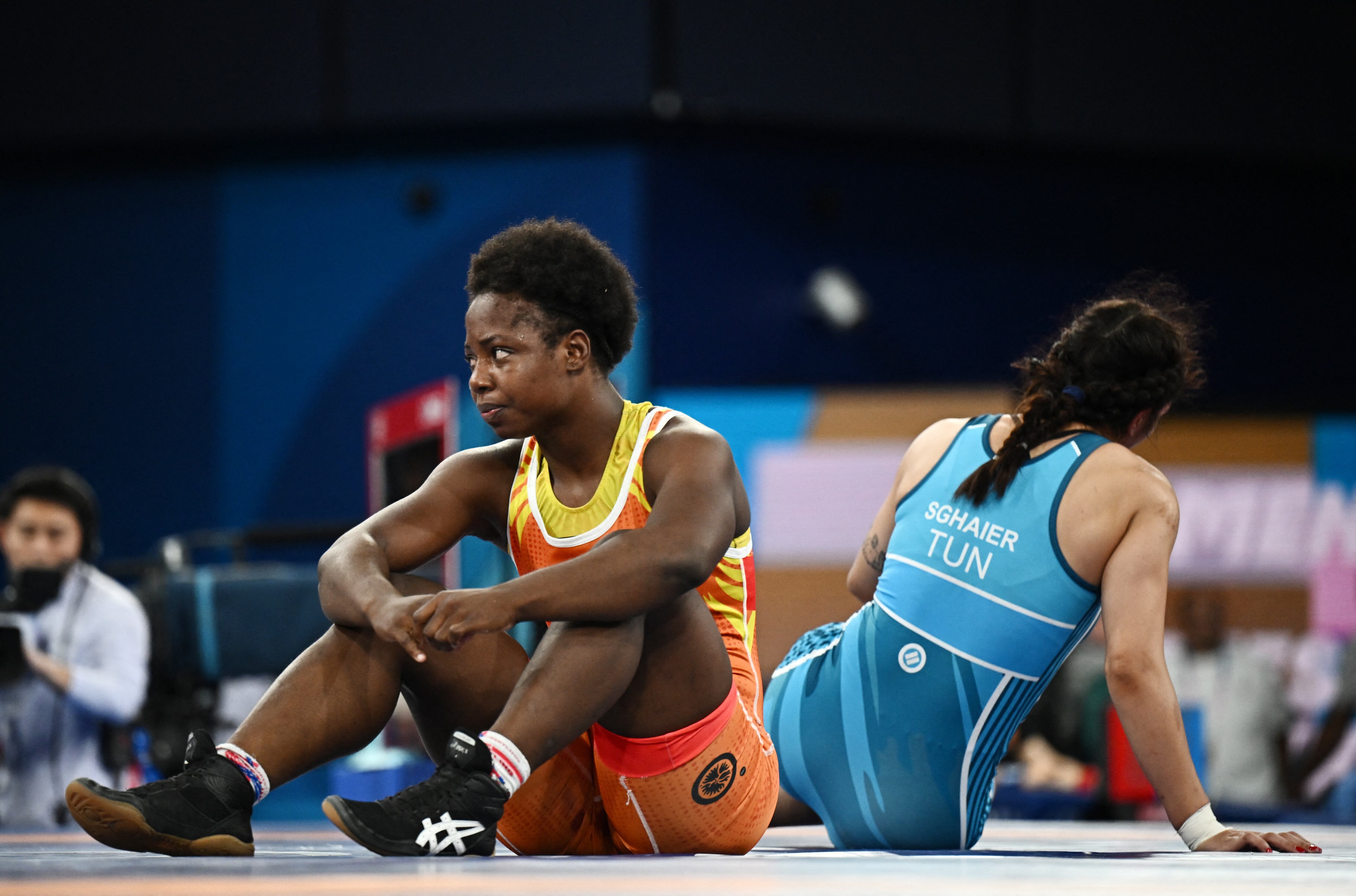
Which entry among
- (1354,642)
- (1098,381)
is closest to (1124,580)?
(1098,381)

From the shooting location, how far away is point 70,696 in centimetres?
444

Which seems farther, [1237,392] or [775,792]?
[1237,392]

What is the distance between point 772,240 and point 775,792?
5.52 metres

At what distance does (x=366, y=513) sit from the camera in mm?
7730

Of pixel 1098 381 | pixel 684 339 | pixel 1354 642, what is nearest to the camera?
pixel 1098 381

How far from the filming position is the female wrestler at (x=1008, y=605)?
7.66 ft

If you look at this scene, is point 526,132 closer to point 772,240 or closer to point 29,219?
point 772,240

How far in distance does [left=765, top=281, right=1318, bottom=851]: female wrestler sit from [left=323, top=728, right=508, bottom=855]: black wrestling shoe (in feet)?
2.47

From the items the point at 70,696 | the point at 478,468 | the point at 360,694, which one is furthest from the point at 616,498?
A: the point at 70,696

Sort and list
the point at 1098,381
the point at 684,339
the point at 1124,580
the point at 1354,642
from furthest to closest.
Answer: the point at 684,339
the point at 1354,642
the point at 1098,381
the point at 1124,580

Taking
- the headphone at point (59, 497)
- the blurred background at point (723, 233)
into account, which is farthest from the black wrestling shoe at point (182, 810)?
the blurred background at point (723, 233)

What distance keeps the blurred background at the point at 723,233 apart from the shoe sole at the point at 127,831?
4.45m

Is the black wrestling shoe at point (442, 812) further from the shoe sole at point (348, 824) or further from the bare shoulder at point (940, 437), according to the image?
the bare shoulder at point (940, 437)

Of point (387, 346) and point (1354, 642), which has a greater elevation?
point (387, 346)
